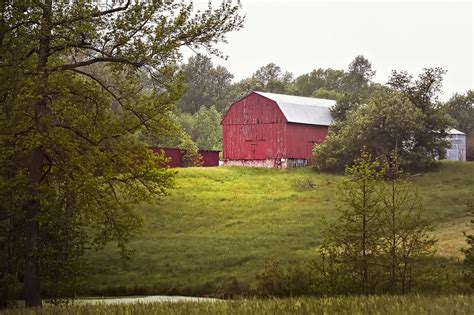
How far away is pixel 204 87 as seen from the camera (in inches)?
5714

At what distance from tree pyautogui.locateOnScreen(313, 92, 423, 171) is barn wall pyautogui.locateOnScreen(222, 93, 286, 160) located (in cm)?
796

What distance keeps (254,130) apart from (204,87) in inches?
2822

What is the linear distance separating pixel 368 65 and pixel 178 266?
116 metres

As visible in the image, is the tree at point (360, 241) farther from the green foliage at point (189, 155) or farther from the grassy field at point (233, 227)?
the green foliage at point (189, 155)

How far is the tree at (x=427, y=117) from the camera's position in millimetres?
61375

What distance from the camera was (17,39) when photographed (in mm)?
20094

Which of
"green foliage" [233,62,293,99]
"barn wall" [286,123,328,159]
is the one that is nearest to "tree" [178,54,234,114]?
"green foliage" [233,62,293,99]

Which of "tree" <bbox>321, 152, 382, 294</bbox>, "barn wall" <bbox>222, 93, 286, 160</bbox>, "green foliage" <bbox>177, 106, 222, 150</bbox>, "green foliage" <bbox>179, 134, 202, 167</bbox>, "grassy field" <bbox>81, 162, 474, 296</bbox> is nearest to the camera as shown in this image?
"tree" <bbox>321, 152, 382, 294</bbox>

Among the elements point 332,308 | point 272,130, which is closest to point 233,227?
point 332,308

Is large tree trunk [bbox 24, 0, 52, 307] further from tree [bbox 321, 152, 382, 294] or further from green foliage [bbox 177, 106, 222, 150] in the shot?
green foliage [bbox 177, 106, 222, 150]

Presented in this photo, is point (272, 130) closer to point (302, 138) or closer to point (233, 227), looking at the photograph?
point (302, 138)

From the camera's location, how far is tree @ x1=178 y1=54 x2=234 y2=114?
14112cm

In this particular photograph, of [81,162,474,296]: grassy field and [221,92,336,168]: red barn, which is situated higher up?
[221,92,336,168]: red barn

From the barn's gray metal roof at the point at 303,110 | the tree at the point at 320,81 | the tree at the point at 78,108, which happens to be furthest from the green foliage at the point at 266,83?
the tree at the point at 78,108
